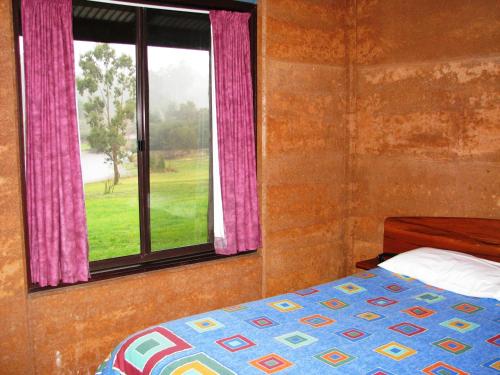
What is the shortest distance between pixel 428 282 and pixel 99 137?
2247 mm

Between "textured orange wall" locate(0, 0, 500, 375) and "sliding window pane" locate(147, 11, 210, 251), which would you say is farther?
"sliding window pane" locate(147, 11, 210, 251)

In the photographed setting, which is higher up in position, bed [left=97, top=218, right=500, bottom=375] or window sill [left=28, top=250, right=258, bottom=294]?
window sill [left=28, top=250, right=258, bottom=294]

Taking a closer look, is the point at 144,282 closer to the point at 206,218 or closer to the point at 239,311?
the point at 206,218

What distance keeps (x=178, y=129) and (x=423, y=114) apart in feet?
6.00

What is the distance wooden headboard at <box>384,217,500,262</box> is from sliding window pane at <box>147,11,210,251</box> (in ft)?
4.70

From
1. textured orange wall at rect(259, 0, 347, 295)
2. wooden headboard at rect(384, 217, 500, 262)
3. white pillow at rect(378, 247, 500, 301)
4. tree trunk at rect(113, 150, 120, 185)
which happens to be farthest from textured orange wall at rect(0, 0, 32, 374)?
wooden headboard at rect(384, 217, 500, 262)

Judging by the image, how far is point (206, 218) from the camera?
354cm

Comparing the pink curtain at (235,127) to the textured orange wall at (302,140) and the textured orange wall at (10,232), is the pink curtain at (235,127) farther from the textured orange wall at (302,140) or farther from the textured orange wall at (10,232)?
the textured orange wall at (10,232)

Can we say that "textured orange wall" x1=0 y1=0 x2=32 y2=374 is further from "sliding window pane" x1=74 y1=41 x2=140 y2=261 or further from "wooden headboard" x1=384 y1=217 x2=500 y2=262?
"wooden headboard" x1=384 y1=217 x2=500 y2=262

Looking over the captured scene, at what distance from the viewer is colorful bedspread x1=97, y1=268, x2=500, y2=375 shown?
1910 millimetres

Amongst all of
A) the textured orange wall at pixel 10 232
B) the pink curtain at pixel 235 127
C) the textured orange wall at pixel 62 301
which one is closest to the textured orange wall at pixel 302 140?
the pink curtain at pixel 235 127

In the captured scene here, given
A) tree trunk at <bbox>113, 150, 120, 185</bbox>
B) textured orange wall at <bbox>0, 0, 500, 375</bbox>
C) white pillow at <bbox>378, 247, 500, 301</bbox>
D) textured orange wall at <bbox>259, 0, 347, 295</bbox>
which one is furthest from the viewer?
textured orange wall at <bbox>259, 0, 347, 295</bbox>

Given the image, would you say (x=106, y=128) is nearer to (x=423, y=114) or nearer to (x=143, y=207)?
(x=143, y=207)

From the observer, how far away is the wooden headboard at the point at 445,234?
326cm
